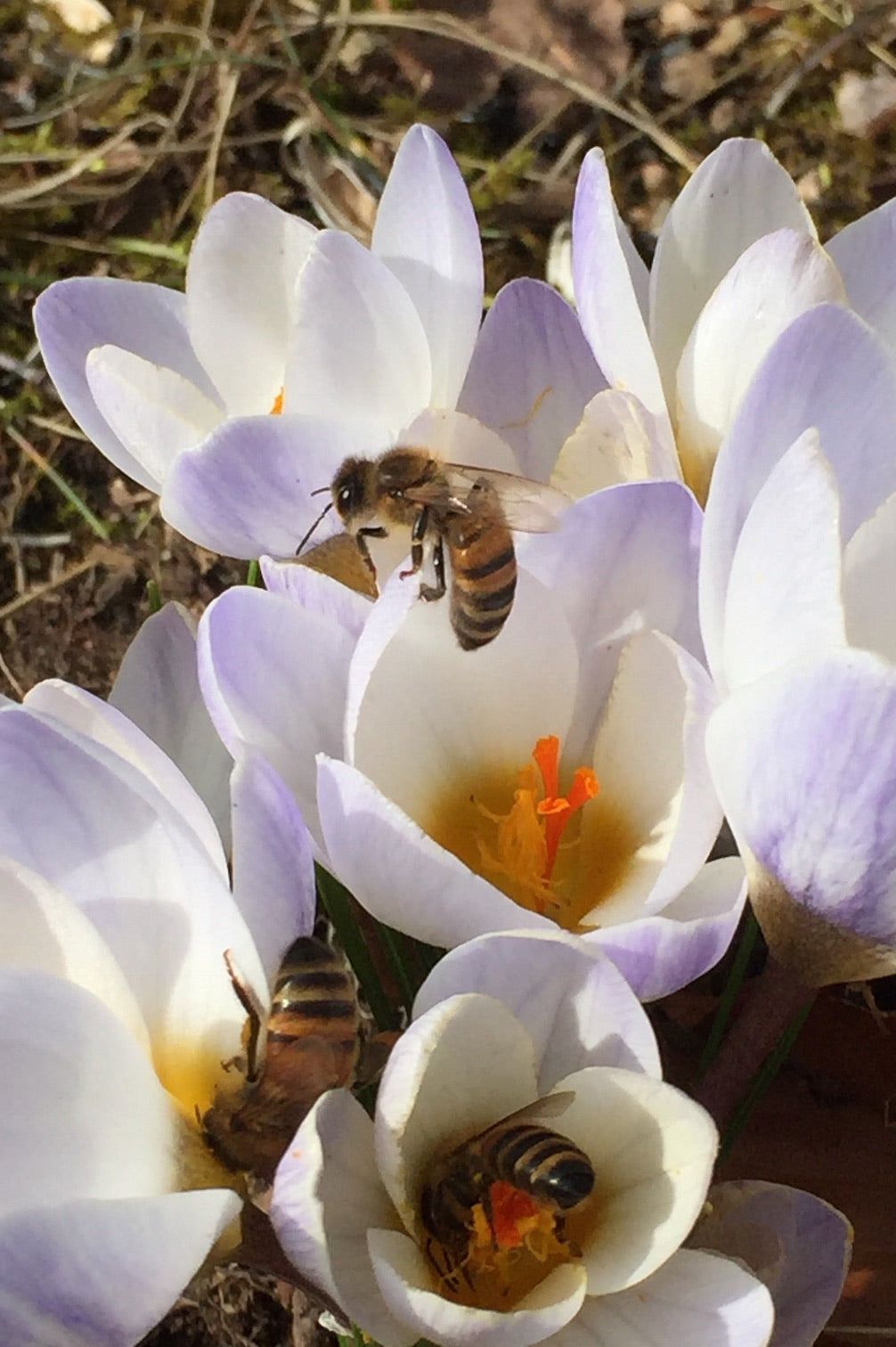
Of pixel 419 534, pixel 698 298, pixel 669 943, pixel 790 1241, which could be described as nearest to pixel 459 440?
pixel 419 534

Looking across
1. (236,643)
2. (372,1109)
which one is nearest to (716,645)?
(236,643)

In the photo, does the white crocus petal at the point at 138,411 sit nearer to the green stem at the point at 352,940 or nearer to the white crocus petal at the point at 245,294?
the white crocus petal at the point at 245,294

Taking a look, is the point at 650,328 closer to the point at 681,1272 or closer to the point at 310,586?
the point at 310,586

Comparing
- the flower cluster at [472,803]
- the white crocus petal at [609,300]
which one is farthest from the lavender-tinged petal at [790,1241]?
the white crocus petal at [609,300]

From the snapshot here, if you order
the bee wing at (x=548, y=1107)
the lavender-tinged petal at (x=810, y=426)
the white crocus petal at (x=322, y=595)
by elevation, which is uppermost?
the lavender-tinged petal at (x=810, y=426)

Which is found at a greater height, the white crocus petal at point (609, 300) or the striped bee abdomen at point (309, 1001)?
the white crocus petal at point (609, 300)

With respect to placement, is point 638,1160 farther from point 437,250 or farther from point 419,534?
point 437,250

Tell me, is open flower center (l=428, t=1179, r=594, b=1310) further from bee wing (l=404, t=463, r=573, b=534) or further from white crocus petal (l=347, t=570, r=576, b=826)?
bee wing (l=404, t=463, r=573, b=534)

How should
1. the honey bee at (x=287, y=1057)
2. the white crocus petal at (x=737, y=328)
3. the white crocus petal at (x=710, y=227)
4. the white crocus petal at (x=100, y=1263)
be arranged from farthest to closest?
1. the white crocus petal at (x=710, y=227)
2. the white crocus petal at (x=737, y=328)
3. the honey bee at (x=287, y=1057)
4. the white crocus petal at (x=100, y=1263)
